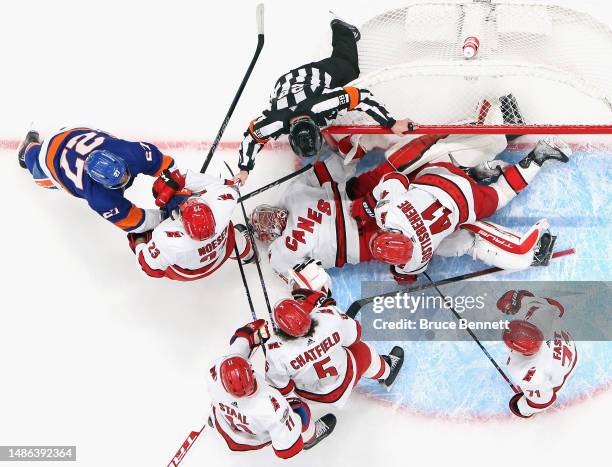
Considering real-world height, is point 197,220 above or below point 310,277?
above

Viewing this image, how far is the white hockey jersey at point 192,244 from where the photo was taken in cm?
297

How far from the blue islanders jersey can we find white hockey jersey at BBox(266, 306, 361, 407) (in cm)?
97

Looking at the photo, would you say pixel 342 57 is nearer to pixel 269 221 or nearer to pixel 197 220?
pixel 269 221

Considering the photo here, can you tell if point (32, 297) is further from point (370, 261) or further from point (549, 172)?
point (549, 172)

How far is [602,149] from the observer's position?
11.8 feet

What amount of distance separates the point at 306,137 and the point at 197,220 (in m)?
0.63

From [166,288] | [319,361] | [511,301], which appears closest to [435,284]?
[511,301]

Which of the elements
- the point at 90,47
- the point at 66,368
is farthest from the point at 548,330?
the point at 90,47

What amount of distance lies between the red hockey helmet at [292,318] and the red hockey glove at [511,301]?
4.33 ft

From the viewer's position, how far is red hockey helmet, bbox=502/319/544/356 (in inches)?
113

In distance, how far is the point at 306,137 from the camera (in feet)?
9.52

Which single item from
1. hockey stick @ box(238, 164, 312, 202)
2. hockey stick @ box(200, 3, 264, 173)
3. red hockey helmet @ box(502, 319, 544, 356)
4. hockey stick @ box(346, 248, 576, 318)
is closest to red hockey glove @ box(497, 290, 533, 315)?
hockey stick @ box(346, 248, 576, 318)

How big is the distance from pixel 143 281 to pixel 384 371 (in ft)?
5.09

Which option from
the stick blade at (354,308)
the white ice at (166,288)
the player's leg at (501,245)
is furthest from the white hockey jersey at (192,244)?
the player's leg at (501,245)
